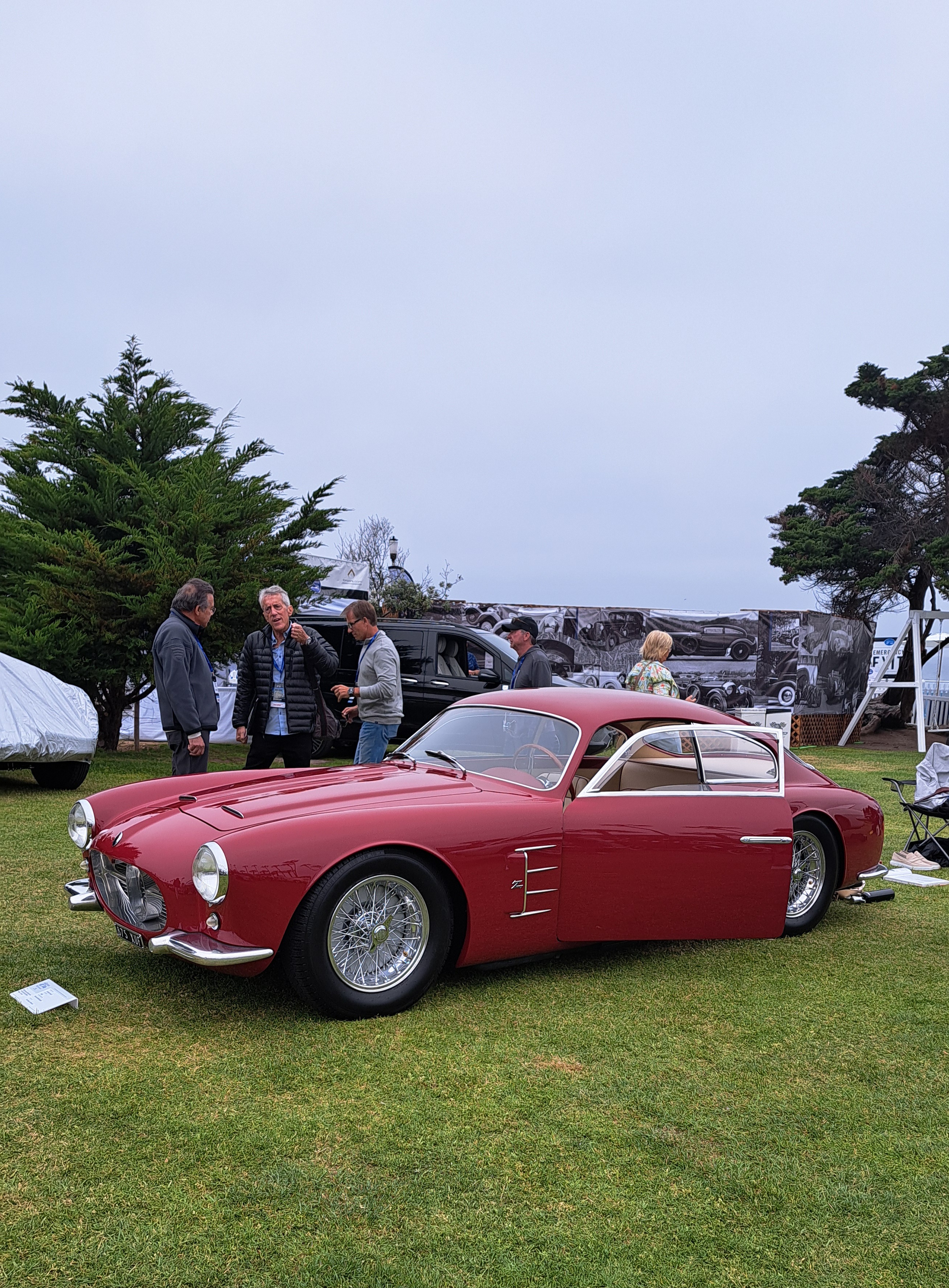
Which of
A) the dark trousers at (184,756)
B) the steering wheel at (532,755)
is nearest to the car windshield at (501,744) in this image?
the steering wheel at (532,755)

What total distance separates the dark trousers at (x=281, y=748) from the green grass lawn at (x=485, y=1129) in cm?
213

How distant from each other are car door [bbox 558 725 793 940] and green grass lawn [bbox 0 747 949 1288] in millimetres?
278

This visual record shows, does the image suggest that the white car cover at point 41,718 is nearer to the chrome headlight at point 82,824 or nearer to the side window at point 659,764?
the chrome headlight at point 82,824

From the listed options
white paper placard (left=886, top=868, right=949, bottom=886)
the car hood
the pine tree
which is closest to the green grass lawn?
the car hood

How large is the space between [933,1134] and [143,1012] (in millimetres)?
2864

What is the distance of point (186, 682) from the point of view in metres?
6.15

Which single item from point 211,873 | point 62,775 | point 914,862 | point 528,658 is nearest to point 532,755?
point 211,873

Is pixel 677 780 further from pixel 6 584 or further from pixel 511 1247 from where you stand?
pixel 6 584

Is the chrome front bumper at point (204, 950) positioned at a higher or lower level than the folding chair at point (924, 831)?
higher

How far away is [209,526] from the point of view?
12.1m

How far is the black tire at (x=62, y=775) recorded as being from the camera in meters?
9.85

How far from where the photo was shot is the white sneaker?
743 centimetres

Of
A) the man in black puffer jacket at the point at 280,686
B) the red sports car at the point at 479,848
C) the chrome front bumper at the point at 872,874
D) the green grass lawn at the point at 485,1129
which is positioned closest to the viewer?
the green grass lawn at the point at 485,1129

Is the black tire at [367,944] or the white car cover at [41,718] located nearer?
the black tire at [367,944]
